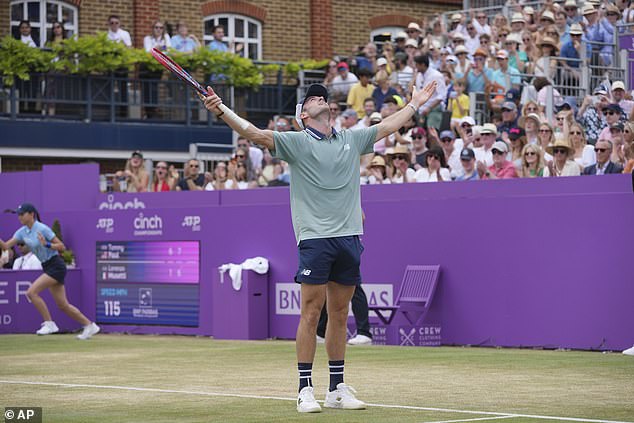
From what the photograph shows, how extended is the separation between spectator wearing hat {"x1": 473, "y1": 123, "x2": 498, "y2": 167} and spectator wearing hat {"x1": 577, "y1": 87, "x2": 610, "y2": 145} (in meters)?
1.27

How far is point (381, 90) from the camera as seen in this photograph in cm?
2319

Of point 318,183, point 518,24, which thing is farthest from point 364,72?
point 318,183

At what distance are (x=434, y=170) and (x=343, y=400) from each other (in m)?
8.89

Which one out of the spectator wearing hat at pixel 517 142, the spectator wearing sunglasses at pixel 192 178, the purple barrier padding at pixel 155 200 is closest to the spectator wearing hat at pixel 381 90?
the spectator wearing sunglasses at pixel 192 178

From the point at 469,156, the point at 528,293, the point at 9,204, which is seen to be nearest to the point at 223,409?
the point at 528,293

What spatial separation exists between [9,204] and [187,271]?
15.5ft

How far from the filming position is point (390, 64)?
24969mm

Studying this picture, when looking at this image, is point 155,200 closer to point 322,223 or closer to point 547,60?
point 547,60

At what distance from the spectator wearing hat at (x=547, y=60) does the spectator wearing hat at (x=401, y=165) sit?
10.1ft

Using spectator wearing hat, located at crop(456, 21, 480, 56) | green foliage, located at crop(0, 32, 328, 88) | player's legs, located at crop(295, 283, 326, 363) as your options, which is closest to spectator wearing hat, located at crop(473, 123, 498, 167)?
spectator wearing hat, located at crop(456, 21, 480, 56)

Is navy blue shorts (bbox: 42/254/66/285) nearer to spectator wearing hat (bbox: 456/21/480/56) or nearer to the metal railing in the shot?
the metal railing

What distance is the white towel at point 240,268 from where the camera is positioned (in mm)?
19234

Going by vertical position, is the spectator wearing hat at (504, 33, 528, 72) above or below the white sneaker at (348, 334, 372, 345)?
above

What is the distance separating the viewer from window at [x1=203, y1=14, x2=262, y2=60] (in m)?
31.0
